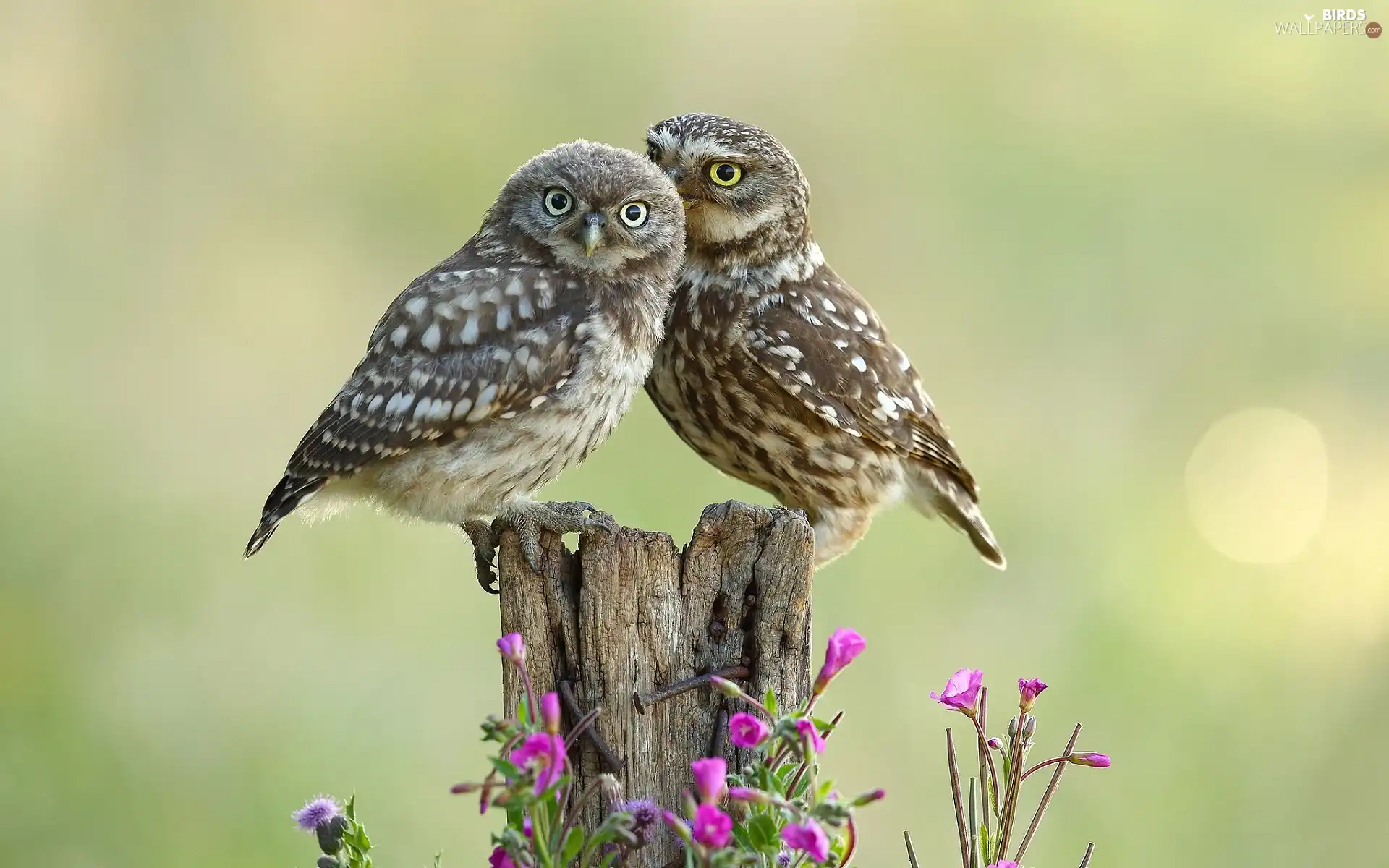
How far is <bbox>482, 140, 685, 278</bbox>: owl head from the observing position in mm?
2537

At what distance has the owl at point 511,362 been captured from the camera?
2.44 meters

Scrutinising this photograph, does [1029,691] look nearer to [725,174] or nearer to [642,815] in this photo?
[642,815]

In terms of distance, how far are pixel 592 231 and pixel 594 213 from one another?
0.06 meters

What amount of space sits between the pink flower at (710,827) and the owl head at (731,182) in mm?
1826

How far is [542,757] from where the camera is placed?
1.36 metres

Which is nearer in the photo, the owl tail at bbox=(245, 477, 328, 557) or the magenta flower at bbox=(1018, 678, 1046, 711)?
the magenta flower at bbox=(1018, 678, 1046, 711)

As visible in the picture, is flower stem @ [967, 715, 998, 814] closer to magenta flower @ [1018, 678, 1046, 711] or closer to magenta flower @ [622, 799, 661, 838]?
magenta flower @ [1018, 678, 1046, 711]

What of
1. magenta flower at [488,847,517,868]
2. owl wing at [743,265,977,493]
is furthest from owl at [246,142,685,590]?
magenta flower at [488,847,517,868]

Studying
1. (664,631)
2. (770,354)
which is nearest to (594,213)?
(770,354)

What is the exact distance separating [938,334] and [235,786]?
279 cm

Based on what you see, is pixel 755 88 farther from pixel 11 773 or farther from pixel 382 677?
pixel 11 773

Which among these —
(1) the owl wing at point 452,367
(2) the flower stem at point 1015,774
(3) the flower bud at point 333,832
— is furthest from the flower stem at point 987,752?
(1) the owl wing at point 452,367

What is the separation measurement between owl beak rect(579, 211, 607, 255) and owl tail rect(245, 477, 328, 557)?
67cm

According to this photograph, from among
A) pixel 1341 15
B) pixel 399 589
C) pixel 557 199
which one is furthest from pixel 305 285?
pixel 1341 15
